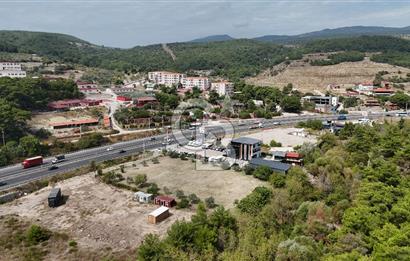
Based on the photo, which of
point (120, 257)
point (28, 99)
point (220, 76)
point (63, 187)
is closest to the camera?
point (120, 257)

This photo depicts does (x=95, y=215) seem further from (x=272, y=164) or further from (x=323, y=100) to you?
(x=323, y=100)

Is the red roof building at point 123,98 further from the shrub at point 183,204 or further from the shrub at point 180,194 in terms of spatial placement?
the shrub at point 183,204

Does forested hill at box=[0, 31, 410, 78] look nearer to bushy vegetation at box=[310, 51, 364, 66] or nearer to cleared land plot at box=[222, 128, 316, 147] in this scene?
bushy vegetation at box=[310, 51, 364, 66]

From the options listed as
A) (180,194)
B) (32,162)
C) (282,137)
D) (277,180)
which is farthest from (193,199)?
(282,137)

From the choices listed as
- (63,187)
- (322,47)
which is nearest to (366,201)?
(63,187)

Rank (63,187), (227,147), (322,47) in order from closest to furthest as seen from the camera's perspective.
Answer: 1. (63,187)
2. (227,147)
3. (322,47)

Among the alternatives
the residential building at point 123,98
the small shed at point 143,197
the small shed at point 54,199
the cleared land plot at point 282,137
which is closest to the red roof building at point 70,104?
the residential building at point 123,98

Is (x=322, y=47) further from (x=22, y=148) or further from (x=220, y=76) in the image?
(x=22, y=148)
